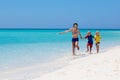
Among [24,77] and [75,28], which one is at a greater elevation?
[75,28]

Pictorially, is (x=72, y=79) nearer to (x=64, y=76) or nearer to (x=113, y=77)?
(x=64, y=76)

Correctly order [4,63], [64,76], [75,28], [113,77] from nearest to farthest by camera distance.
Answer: [113,77] → [64,76] → [4,63] → [75,28]

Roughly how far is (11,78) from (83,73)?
6.13 feet

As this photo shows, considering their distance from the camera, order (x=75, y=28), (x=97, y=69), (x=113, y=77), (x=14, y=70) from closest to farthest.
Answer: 1. (x=113, y=77)
2. (x=97, y=69)
3. (x=14, y=70)
4. (x=75, y=28)

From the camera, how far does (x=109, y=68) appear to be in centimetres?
727

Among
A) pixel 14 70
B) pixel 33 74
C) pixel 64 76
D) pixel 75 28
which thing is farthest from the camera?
pixel 75 28

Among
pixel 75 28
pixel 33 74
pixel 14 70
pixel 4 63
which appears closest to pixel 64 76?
pixel 33 74

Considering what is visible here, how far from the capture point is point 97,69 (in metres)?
7.23

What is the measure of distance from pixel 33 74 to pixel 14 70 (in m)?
1.16

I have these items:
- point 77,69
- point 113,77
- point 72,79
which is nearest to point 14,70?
point 77,69

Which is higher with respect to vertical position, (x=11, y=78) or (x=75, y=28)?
Answer: (x=75, y=28)

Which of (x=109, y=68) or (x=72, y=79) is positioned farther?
(x=109, y=68)

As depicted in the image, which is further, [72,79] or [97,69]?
[97,69]

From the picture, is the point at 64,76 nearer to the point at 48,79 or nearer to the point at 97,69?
the point at 48,79
